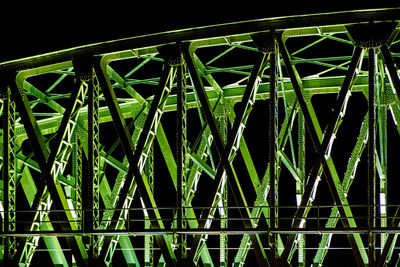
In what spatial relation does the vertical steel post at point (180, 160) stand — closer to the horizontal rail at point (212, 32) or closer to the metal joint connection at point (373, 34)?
the horizontal rail at point (212, 32)

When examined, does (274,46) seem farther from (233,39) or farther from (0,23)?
(0,23)

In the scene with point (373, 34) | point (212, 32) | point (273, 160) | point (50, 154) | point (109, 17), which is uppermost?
point (109, 17)

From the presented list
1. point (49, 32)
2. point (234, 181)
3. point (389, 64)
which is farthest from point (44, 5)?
point (389, 64)

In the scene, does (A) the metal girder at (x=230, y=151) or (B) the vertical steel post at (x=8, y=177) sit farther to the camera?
(B) the vertical steel post at (x=8, y=177)

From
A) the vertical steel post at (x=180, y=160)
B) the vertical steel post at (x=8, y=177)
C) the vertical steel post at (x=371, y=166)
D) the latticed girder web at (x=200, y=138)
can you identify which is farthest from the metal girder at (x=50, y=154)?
the vertical steel post at (x=371, y=166)

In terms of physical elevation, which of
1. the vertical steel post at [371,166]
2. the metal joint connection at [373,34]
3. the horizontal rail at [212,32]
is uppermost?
the horizontal rail at [212,32]

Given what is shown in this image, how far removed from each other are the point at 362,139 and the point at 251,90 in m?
6.78

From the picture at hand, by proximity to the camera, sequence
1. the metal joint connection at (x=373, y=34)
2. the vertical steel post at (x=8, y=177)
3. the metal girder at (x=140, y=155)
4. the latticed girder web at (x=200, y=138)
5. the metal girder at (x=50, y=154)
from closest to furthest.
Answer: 1. the latticed girder web at (x=200, y=138)
2. the metal joint connection at (x=373, y=34)
3. the metal girder at (x=140, y=155)
4. the metal girder at (x=50, y=154)
5. the vertical steel post at (x=8, y=177)

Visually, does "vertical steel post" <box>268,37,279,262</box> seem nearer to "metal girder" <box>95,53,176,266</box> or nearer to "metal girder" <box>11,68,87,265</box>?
"metal girder" <box>95,53,176,266</box>

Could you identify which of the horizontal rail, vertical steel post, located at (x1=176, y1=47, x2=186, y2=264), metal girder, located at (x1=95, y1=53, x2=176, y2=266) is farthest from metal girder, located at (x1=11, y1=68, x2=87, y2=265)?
vertical steel post, located at (x1=176, y1=47, x2=186, y2=264)

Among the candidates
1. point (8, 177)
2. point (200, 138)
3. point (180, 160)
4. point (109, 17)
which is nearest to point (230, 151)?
point (180, 160)

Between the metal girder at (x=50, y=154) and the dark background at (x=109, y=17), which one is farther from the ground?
the dark background at (x=109, y=17)

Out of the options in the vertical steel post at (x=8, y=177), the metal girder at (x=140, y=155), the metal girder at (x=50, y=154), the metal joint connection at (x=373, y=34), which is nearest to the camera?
the metal joint connection at (x=373, y=34)

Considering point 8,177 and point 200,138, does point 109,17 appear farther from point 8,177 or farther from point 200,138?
point 200,138
